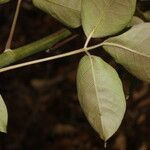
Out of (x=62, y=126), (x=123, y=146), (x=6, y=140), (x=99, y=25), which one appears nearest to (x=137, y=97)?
(x=123, y=146)

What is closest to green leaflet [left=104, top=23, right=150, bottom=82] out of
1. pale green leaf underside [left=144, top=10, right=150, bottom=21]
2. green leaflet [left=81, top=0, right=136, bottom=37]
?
green leaflet [left=81, top=0, right=136, bottom=37]

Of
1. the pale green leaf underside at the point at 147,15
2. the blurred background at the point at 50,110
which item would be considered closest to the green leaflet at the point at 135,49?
the pale green leaf underside at the point at 147,15

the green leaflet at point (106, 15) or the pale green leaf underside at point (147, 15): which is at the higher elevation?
the green leaflet at point (106, 15)

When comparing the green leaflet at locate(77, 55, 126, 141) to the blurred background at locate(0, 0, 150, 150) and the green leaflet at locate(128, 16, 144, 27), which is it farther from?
the blurred background at locate(0, 0, 150, 150)

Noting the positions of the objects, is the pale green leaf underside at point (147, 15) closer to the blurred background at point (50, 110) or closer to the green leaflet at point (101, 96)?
the green leaflet at point (101, 96)

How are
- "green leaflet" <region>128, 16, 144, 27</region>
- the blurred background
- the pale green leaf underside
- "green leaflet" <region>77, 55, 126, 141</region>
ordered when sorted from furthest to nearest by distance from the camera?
the blurred background → the pale green leaf underside → "green leaflet" <region>128, 16, 144, 27</region> → "green leaflet" <region>77, 55, 126, 141</region>

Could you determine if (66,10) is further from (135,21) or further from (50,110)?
(50,110)
